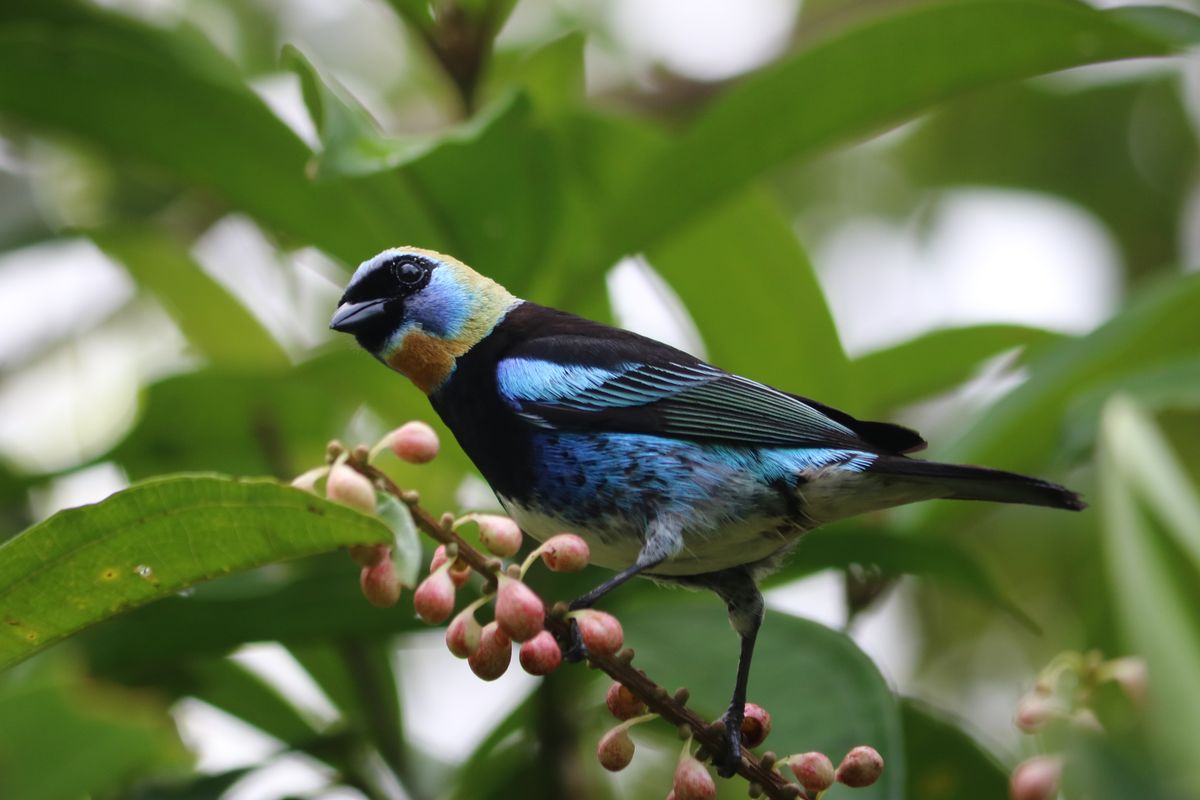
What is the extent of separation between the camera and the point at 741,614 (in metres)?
2.25

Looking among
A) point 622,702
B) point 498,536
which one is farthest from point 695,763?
point 498,536

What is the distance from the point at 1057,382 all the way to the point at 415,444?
1.65m

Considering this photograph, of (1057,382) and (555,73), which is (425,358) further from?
(1057,382)

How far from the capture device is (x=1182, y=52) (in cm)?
230

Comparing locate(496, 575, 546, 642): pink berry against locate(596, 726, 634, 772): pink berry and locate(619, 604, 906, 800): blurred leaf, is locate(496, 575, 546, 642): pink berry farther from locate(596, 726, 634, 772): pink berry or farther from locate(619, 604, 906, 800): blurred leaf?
locate(619, 604, 906, 800): blurred leaf

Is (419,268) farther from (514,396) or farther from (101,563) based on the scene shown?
(101,563)

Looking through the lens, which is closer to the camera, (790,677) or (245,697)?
(790,677)

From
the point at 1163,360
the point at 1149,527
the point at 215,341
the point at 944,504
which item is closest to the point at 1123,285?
the point at 1163,360

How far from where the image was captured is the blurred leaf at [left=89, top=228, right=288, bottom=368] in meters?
3.38

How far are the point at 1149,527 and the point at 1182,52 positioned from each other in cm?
105

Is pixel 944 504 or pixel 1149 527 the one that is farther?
pixel 944 504

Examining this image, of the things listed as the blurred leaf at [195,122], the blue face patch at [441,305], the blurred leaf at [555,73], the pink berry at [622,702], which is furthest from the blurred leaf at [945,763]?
the blurred leaf at [555,73]

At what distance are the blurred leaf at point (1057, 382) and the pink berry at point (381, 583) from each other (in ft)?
5.36

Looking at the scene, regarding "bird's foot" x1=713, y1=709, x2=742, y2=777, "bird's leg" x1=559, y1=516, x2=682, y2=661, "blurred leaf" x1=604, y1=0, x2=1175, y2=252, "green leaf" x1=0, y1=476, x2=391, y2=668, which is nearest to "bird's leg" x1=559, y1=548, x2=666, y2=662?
"bird's leg" x1=559, y1=516, x2=682, y2=661
